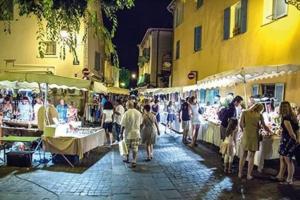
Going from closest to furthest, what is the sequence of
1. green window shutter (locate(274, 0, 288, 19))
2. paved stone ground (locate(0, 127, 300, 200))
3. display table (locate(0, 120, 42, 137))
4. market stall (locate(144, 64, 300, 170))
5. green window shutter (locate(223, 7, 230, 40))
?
paved stone ground (locate(0, 127, 300, 200)) < market stall (locate(144, 64, 300, 170)) < green window shutter (locate(274, 0, 288, 19)) < display table (locate(0, 120, 42, 137)) < green window shutter (locate(223, 7, 230, 40))

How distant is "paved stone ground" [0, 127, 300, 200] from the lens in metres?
7.36

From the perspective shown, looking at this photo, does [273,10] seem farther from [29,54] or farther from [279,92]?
[29,54]

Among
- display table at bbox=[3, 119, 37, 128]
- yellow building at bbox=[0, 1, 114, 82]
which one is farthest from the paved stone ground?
yellow building at bbox=[0, 1, 114, 82]

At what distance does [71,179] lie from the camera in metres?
8.48

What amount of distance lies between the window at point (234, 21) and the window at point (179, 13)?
961cm

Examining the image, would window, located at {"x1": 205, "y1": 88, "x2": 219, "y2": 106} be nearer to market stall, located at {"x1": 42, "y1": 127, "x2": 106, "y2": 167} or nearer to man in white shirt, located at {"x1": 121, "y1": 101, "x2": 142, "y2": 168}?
man in white shirt, located at {"x1": 121, "y1": 101, "x2": 142, "y2": 168}

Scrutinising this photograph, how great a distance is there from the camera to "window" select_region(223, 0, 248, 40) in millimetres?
14211

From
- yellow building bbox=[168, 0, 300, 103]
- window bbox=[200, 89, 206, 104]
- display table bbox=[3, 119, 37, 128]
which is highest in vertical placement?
yellow building bbox=[168, 0, 300, 103]

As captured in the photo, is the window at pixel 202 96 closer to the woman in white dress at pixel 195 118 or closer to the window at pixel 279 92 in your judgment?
the woman in white dress at pixel 195 118

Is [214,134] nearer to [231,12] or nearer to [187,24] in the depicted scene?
[231,12]

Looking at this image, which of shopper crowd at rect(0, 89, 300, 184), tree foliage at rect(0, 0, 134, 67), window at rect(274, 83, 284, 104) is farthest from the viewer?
window at rect(274, 83, 284, 104)

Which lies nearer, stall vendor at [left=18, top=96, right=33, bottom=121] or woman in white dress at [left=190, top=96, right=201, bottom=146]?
woman in white dress at [left=190, top=96, right=201, bottom=146]

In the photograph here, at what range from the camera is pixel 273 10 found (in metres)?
11.9

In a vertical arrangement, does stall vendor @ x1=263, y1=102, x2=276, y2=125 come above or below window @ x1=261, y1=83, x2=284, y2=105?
below
